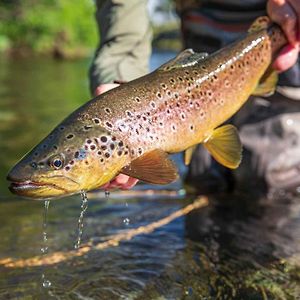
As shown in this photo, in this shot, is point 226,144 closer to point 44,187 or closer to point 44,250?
point 44,187

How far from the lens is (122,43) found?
2.97 m

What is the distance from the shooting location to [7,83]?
1326 centimetres

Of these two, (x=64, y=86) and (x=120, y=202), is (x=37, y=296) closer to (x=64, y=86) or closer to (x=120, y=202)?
(x=120, y=202)

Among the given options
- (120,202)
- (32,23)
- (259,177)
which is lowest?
(32,23)

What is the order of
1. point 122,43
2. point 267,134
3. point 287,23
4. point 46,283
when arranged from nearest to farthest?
point 46,283, point 287,23, point 122,43, point 267,134

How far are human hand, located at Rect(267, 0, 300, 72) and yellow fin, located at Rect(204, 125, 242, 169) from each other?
474 millimetres

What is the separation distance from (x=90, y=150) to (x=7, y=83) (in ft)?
38.1

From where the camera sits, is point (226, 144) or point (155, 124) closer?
point (155, 124)

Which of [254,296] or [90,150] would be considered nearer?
[90,150]

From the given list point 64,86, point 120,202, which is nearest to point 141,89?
point 120,202

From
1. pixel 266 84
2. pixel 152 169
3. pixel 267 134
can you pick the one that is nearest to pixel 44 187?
pixel 152 169

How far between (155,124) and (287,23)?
86 cm

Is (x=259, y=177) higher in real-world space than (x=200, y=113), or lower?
lower

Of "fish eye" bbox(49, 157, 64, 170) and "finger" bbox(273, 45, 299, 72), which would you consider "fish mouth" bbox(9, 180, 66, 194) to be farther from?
"finger" bbox(273, 45, 299, 72)
